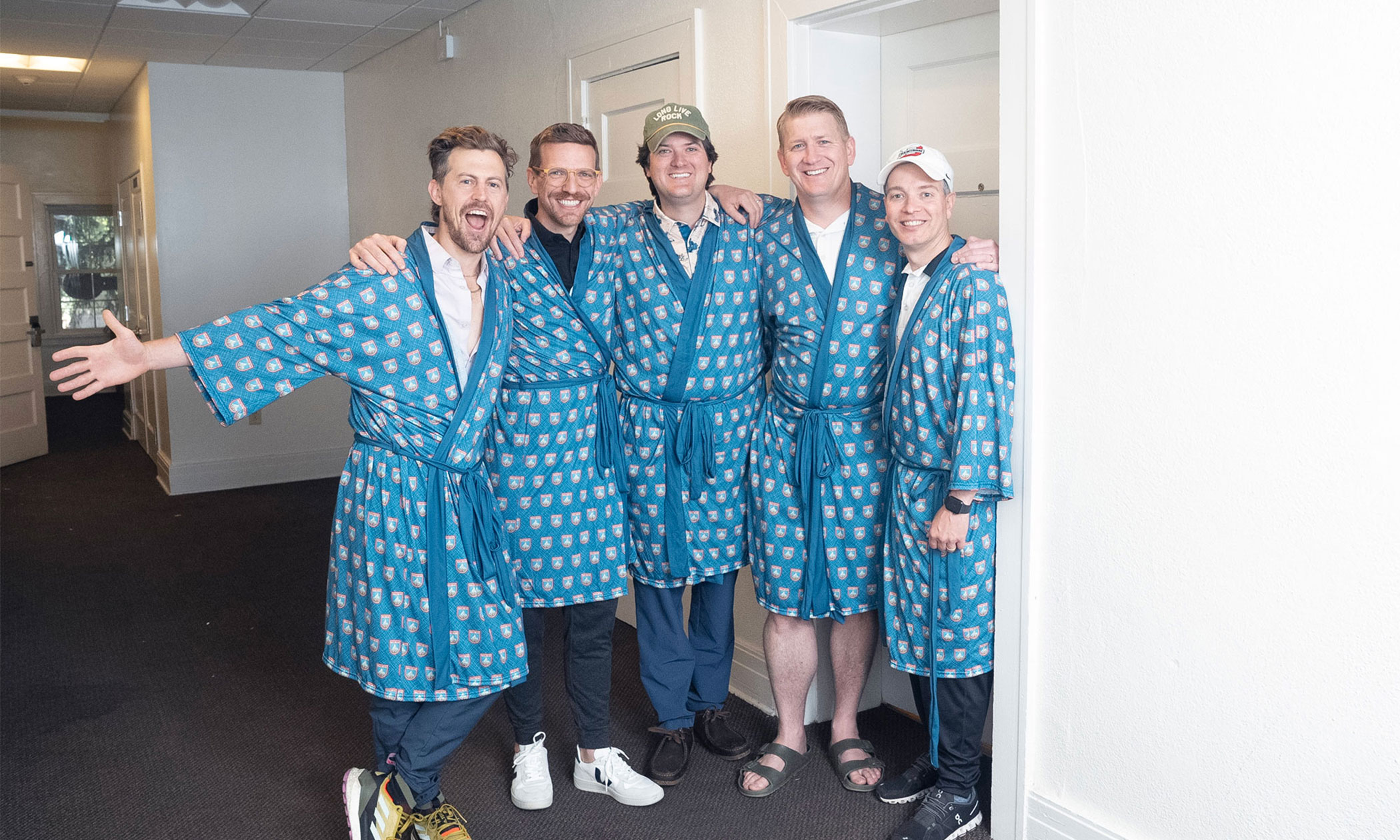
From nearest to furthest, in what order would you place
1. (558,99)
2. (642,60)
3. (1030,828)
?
(1030,828)
(642,60)
(558,99)

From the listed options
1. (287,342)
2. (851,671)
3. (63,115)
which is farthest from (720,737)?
(63,115)

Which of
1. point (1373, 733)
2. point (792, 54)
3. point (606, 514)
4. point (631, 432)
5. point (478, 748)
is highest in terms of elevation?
point (792, 54)

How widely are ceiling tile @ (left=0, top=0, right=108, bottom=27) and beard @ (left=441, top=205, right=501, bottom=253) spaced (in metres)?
3.32

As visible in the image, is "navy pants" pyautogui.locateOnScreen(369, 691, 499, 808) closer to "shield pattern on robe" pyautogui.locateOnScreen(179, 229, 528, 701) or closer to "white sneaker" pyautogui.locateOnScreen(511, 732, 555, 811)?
"shield pattern on robe" pyautogui.locateOnScreen(179, 229, 528, 701)

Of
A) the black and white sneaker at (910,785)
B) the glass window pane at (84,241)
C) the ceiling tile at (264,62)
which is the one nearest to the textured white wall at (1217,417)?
the black and white sneaker at (910,785)

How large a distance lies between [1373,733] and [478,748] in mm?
1997

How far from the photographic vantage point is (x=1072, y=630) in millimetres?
2111

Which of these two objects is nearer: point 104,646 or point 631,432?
point 631,432

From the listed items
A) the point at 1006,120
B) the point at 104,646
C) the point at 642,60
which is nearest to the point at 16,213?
the point at 104,646

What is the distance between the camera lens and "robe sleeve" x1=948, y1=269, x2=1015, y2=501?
2066 millimetres

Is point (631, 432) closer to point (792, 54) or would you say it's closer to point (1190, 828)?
point (792, 54)

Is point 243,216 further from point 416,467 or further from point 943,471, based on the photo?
point 943,471

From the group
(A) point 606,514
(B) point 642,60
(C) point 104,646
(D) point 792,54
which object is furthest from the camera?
(C) point 104,646

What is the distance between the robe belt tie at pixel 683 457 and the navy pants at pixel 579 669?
7.7 inches
